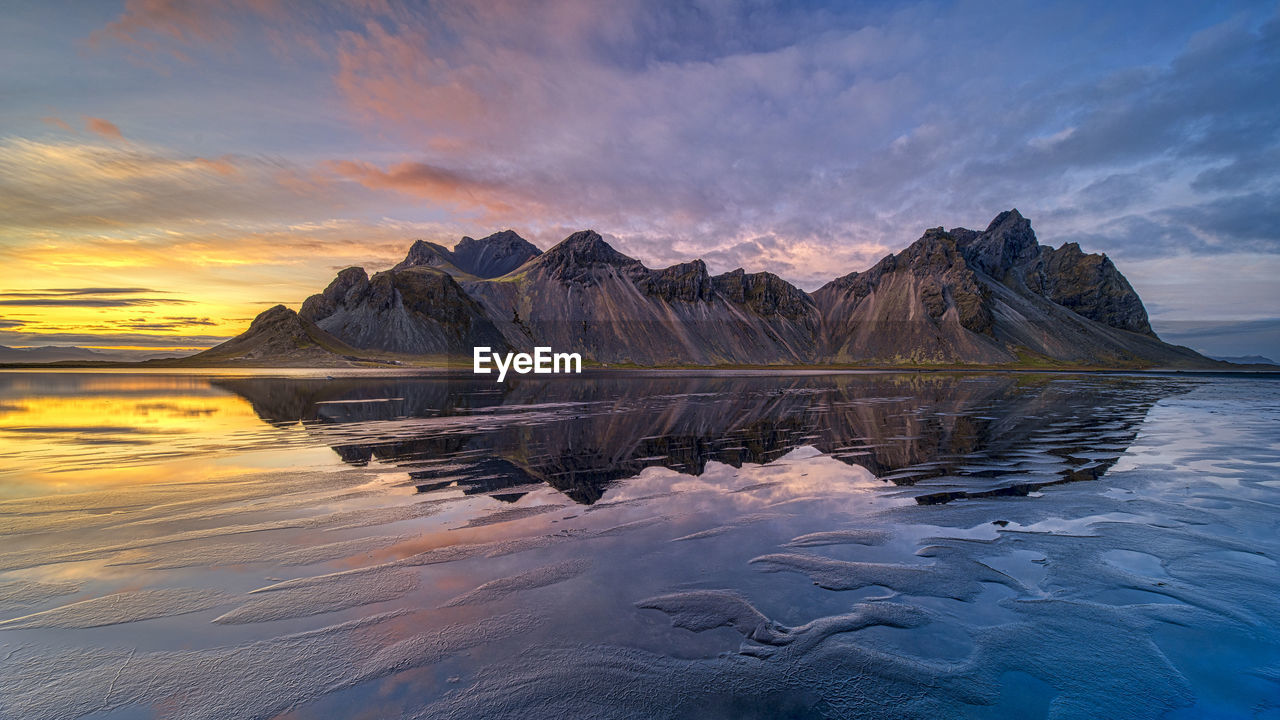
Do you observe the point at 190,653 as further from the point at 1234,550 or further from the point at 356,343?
the point at 356,343

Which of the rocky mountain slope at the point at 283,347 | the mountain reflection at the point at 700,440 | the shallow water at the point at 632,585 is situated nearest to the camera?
the shallow water at the point at 632,585

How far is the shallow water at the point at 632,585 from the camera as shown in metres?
5.55

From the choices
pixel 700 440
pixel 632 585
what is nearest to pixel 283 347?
pixel 700 440

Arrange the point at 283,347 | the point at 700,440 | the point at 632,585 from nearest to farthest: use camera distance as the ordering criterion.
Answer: the point at 632,585
the point at 700,440
the point at 283,347

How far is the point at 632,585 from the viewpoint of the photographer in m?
8.06

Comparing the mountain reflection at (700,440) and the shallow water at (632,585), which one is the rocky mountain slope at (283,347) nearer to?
the mountain reflection at (700,440)

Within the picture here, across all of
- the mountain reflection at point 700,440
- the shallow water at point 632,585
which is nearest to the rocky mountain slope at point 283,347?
the mountain reflection at point 700,440

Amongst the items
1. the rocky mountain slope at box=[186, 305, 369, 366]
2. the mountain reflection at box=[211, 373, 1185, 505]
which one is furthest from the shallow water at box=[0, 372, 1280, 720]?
the rocky mountain slope at box=[186, 305, 369, 366]

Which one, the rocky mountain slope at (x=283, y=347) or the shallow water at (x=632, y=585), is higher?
the rocky mountain slope at (x=283, y=347)

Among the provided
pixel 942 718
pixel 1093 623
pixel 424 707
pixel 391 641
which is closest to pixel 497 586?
pixel 391 641

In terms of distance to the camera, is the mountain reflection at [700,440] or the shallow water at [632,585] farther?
the mountain reflection at [700,440]

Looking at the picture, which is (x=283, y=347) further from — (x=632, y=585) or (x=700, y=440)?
(x=632, y=585)

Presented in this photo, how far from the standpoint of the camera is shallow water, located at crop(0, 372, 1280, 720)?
555 cm

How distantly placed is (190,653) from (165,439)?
20.5 m
